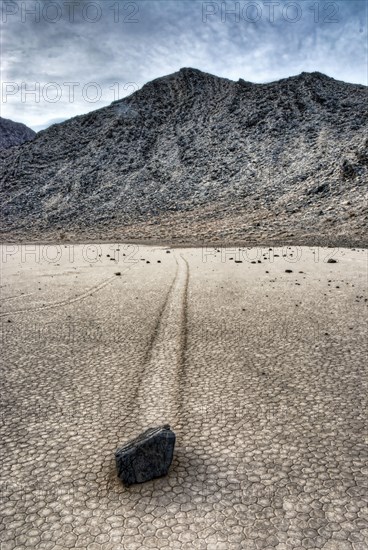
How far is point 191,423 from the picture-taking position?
307 cm

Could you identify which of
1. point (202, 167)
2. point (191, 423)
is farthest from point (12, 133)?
point (191, 423)

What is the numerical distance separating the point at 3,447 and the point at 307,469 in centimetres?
198

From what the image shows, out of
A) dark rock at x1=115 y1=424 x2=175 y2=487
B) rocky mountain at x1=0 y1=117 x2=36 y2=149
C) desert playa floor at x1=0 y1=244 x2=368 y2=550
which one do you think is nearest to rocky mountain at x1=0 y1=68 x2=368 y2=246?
desert playa floor at x1=0 y1=244 x2=368 y2=550

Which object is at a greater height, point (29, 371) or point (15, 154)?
point (15, 154)

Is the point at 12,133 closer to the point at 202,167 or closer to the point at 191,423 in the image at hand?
the point at 202,167

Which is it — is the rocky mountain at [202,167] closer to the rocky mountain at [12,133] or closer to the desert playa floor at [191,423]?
the desert playa floor at [191,423]

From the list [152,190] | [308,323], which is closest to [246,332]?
[308,323]

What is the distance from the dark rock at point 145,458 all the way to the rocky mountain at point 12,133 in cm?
11029

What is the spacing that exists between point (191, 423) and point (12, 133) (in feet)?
390

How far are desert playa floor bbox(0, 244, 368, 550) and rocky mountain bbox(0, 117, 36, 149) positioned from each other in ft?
353

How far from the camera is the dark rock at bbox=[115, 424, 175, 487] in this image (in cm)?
238

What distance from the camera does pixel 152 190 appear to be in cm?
4450

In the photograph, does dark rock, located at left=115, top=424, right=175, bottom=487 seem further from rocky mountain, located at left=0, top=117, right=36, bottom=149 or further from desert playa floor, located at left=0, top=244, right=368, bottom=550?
rocky mountain, located at left=0, top=117, right=36, bottom=149

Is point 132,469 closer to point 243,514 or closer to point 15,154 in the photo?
point 243,514
